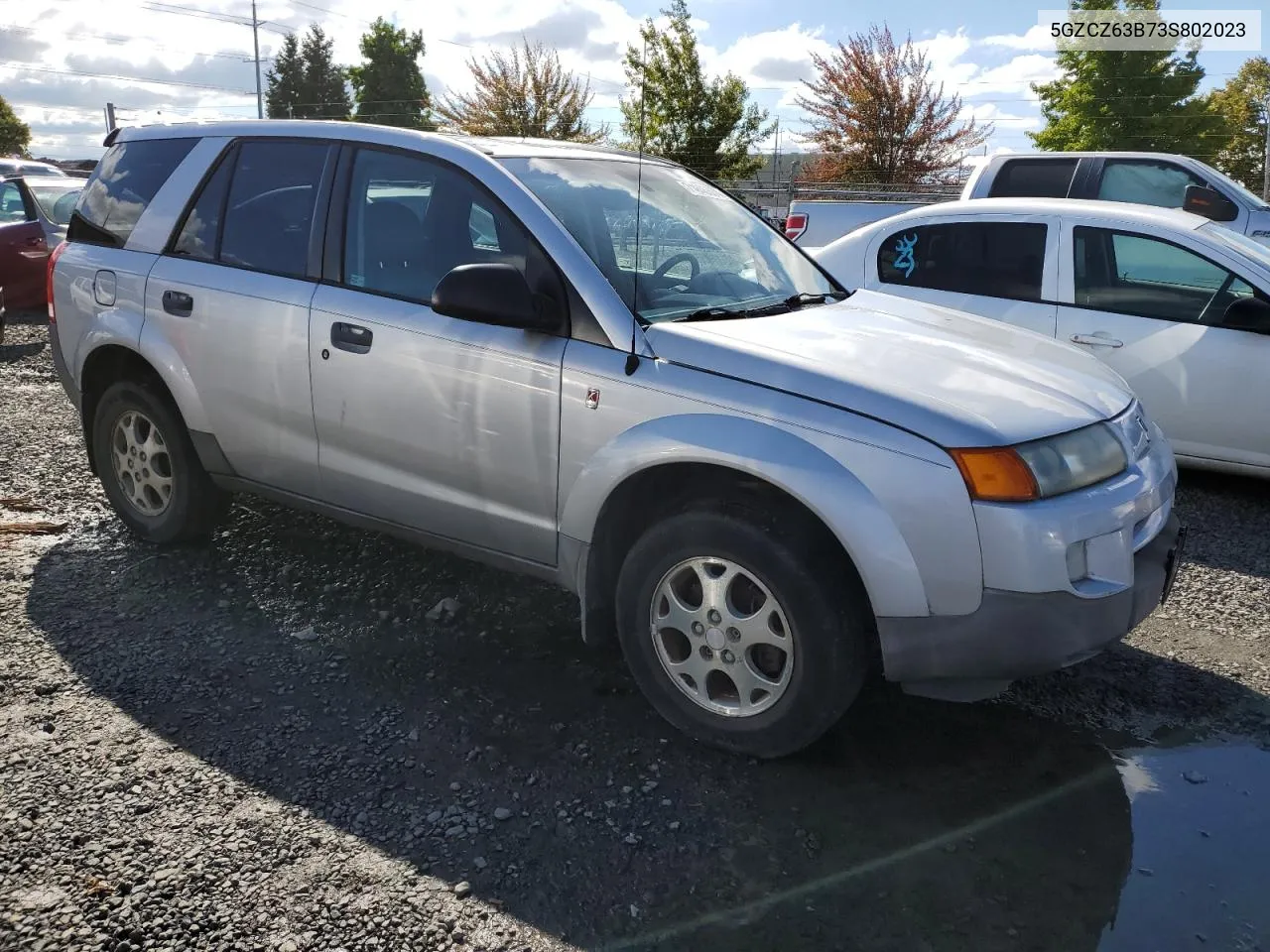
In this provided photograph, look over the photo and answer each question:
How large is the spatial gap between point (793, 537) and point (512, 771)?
107cm

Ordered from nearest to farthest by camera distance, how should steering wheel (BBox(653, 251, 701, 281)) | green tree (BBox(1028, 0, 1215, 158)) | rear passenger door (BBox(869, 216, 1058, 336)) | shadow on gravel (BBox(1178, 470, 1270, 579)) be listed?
steering wheel (BBox(653, 251, 701, 281)), shadow on gravel (BBox(1178, 470, 1270, 579)), rear passenger door (BBox(869, 216, 1058, 336)), green tree (BBox(1028, 0, 1215, 158))

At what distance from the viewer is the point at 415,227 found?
390cm

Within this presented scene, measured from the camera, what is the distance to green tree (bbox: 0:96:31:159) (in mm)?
80812

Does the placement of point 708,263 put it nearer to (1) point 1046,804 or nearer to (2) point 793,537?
(2) point 793,537

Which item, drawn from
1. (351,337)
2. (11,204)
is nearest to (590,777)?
(351,337)

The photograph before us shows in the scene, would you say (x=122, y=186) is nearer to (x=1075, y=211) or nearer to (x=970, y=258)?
(x=970, y=258)

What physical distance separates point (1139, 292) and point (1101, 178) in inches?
160

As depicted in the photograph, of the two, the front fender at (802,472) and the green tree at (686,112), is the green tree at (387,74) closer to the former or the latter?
the green tree at (686,112)

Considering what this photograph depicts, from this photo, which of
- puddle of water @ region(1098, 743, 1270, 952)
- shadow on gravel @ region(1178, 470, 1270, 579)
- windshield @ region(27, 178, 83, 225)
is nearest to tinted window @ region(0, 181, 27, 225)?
windshield @ region(27, 178, 83, 225)

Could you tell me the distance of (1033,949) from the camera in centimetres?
250

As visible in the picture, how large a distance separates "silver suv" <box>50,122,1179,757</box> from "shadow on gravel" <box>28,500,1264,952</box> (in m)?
0.27

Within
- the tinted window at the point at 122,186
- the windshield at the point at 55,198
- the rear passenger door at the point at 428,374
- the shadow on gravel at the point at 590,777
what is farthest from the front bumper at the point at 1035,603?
the windshield at the point at 55,198

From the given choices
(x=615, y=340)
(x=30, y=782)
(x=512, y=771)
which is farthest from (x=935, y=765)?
(x=30, y=782)

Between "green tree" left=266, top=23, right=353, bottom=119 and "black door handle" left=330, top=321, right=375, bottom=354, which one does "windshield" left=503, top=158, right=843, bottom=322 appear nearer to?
"black door handle" left=330, top=321, right=375, bottom=354
